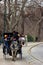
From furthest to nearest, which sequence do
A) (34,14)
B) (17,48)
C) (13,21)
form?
(34,14) → (13,21) → (17,48)

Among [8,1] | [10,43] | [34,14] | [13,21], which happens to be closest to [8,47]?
[10,43]

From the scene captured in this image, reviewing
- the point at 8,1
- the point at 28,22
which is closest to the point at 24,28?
the point at 28,22

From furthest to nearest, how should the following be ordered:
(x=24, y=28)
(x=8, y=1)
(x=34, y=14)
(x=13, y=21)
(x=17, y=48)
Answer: (x=24, y=28)
(x=34, y=14)
(x=13, y=21)
(x=8, y=1)
(x=17, y=48)

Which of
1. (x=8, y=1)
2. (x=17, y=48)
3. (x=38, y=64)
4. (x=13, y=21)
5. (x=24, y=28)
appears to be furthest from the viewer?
(x=24, y=28)

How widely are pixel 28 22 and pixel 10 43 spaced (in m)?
32.4

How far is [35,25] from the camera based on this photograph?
48031 mm

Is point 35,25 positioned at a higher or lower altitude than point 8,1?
lower

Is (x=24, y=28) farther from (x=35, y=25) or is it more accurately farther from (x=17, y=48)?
(x=17, y=48)

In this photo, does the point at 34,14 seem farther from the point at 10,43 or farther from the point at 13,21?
the point at 10,43

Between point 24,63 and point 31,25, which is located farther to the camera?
point 31,25

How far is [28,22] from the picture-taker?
4797 centimetres

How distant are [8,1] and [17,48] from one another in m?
21.6

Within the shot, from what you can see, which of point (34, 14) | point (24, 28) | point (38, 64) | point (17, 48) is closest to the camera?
point (38, 64)

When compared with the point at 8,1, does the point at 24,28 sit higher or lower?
lower
